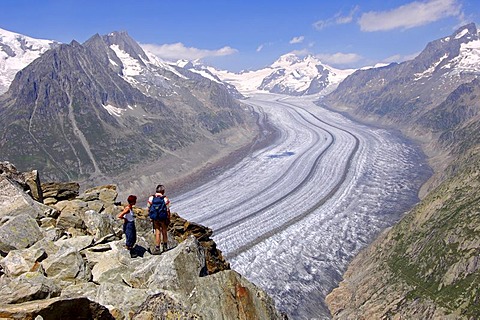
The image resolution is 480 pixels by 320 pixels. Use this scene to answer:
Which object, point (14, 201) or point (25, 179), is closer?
point (14, 201)

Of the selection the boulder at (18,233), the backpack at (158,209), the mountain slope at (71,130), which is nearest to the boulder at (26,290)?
the boulder at (18,233)

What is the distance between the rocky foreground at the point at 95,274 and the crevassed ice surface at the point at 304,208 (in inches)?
1744

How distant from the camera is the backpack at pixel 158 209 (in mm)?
20406

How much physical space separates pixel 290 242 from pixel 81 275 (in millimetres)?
68940

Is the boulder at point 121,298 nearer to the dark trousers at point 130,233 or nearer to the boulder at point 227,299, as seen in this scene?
the boulder at point 227,299

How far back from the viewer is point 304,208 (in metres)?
103

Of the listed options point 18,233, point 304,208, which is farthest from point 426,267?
point 18,233

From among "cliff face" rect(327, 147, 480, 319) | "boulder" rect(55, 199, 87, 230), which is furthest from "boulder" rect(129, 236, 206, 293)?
"cliff face" rect(327, 147, 480, 319)

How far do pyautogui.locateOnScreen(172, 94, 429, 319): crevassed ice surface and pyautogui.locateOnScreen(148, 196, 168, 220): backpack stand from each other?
44711 mm

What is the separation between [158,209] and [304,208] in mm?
85014

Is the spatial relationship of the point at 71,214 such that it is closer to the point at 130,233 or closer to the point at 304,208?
the point at 130,233

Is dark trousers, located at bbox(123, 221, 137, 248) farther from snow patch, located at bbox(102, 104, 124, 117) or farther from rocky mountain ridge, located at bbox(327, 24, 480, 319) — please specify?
snow patch, located at bbox(102, 104, 124, 117)

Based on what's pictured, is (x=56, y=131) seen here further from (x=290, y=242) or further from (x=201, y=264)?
(x=201, y=264)

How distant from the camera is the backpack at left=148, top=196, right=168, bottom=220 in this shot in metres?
20.4
